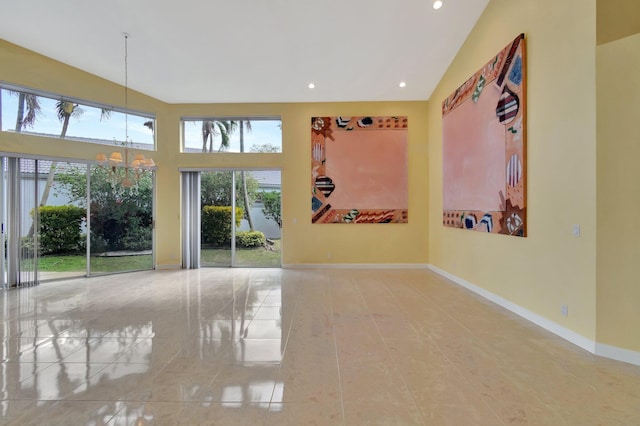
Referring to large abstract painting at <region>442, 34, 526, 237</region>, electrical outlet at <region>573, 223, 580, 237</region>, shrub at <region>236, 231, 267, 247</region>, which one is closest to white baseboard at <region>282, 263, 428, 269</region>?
shrub at <region>236, 231, 267, 247</region>

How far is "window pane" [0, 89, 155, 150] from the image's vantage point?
5.21m

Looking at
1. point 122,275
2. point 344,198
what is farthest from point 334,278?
point 122,275

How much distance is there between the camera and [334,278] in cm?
604

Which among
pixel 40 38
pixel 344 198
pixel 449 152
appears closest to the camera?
pixel 40 38

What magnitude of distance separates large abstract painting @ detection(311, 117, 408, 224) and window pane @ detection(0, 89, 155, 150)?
3.96 metres

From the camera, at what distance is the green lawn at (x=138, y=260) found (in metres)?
6.02

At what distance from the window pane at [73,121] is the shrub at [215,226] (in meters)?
2.01

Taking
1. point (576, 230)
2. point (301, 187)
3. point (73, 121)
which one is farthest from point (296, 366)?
point (73, 121)

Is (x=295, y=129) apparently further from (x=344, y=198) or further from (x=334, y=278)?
(x=334, y=278)

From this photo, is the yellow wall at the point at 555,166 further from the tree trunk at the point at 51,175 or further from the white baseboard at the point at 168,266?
the tree trunk at the point at 51,175

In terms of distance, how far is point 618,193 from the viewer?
8.97ft

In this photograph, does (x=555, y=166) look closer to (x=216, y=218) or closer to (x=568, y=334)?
(x=568, y=334)

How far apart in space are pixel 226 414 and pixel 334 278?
4.18 metres

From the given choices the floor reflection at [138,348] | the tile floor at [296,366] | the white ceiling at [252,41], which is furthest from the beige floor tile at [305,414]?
the white ceiling at [252,41]
